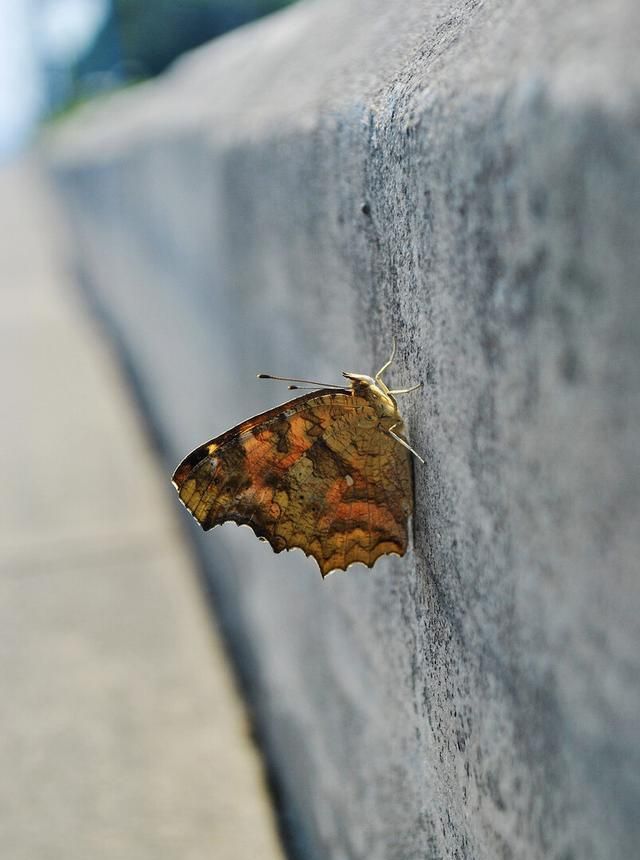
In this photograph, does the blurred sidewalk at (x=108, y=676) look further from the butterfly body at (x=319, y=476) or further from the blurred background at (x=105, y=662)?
the butterfly body at (x=319, y=476)

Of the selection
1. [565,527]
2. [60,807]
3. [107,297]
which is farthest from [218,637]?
[107,297]

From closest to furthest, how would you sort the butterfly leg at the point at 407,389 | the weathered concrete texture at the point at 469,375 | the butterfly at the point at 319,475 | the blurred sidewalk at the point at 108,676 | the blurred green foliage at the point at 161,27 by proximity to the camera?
1. the weathered concrete texture at the point at 469,375
2. the butterfly leg at the point at 407,389
3. the butterfly at the point at 319,475
4. the blurred sidewalk at the point at 108,676
5. the blurred green foliage at the point at 161,27

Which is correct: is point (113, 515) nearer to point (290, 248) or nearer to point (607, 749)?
point (290, 248)

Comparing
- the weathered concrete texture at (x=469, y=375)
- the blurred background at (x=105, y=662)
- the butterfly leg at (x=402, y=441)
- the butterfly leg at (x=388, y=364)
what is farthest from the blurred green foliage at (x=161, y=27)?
the butterfly leg at (x=402, y=441)

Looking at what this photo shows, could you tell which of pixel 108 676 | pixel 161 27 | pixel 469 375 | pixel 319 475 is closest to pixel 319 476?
pixel 319 475

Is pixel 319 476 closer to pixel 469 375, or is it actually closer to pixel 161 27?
pixel 469 375
